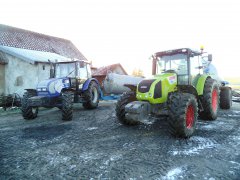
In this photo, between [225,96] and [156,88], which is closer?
[156,88]

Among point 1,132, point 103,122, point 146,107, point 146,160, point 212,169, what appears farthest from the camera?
point 103,122

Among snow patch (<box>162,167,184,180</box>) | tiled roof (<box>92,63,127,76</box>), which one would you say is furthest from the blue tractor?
tiled roof (<box>92,63,127,76</box>)

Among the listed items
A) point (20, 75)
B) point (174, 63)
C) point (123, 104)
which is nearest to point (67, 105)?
point (123, 104)

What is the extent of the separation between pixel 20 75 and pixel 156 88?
1297 cm

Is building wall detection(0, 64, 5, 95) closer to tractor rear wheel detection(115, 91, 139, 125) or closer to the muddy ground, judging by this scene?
the muddy ground

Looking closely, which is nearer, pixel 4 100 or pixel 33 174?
pixel 33 174

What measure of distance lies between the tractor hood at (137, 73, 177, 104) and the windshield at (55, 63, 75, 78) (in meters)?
4.71

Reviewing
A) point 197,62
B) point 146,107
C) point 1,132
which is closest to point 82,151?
point 146,107

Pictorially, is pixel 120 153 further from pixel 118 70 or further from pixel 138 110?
pixel 118 70

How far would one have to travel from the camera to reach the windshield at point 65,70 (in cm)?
956

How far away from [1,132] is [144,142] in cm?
453

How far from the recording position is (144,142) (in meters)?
4.96

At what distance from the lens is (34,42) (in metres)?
21.4

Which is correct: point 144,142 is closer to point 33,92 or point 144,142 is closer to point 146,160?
point 146,160
